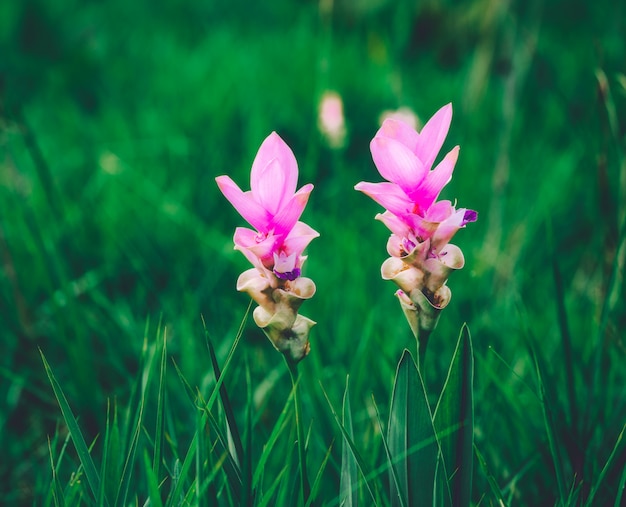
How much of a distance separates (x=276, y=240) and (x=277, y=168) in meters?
0.05

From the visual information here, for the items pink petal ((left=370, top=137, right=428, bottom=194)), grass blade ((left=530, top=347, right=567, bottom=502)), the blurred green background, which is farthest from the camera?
the blurred green background

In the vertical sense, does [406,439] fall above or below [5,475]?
above

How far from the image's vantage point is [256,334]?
1003 millimetres

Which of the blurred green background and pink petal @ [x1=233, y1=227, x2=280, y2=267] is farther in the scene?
the blurred green background

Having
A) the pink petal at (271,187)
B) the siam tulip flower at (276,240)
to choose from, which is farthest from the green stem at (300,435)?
the pink petal at (271,187)

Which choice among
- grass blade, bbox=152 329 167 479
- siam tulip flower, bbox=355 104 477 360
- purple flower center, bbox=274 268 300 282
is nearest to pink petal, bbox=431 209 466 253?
siam tulip flower, bbox=355 104 477 360

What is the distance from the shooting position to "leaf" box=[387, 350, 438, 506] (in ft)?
1.57

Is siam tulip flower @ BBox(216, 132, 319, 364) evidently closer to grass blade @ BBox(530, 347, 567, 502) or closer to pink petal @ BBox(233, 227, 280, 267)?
pink petal @ BBox(233, 227, 280, 267)

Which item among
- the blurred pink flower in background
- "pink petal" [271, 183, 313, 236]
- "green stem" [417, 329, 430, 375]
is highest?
the blurred pink flower in background

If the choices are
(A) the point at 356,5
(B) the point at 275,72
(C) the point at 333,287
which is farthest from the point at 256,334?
(A) the point at 356,5

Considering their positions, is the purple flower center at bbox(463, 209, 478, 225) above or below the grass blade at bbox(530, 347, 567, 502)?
above

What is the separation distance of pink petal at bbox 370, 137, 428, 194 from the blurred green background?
0.23m

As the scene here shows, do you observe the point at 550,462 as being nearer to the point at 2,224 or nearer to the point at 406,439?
the point at 406,439

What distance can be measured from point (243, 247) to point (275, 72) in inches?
63.3
